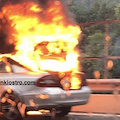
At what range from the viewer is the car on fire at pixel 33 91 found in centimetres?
691

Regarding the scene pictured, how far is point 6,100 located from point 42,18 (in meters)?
5.51

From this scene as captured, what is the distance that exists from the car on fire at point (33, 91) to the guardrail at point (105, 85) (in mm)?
1102

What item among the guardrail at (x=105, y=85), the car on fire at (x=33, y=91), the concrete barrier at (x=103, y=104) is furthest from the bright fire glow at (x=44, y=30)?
the car on fire at (x=33, y=91)

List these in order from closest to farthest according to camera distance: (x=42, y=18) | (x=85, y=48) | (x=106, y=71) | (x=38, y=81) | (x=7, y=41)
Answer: (x=38, y=81) < (x=106, y=71) < (x=85, y=48) < (x=42, y=18) < (x=7, y=41)

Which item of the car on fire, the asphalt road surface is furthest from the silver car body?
the asphalt road surface

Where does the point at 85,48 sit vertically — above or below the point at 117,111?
above

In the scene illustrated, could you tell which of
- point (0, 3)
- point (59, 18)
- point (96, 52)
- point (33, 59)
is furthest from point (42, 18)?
point (33, 59)

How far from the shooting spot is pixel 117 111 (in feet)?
27.0

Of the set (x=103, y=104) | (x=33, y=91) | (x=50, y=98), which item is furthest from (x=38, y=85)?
(x=103, y=104)

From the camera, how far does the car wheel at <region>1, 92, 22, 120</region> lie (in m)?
7.18

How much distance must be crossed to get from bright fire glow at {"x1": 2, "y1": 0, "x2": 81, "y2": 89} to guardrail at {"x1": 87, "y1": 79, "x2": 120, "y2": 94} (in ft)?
3.41

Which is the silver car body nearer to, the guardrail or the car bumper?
the car bumper

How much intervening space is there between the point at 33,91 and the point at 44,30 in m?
5.03

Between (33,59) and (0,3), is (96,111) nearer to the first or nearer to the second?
(33,59)
